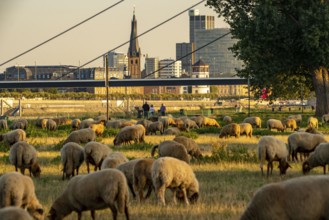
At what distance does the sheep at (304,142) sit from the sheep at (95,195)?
10.3 metres

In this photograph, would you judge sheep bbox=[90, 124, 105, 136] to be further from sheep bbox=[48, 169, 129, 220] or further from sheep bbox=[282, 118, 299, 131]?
sheep bbox=[48, 169, 129, 220]

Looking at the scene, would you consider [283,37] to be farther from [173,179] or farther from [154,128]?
[173,179]

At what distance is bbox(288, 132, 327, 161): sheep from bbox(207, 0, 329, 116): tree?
21885 mm

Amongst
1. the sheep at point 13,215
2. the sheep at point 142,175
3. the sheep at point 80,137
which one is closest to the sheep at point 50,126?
the sheep at point 80,137

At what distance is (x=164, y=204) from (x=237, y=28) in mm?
33718

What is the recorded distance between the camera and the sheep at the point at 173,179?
48.2 ft

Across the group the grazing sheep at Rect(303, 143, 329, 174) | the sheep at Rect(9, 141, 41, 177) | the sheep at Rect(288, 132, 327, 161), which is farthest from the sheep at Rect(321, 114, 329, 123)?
the sheep at Rect(9, 141, 41, 177)

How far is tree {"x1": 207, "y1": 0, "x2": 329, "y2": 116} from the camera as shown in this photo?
4416 centimetres

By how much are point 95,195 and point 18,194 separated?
52.4 inches

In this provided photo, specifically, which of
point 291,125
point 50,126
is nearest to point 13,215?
point 291,125

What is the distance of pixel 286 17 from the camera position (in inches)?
1823

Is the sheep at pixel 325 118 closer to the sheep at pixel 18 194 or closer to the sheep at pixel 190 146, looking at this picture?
the sheep at pixel 190 146

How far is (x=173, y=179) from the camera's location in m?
14.9

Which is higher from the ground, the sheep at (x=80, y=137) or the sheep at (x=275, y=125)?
the sheep at (x=80, y=137)
